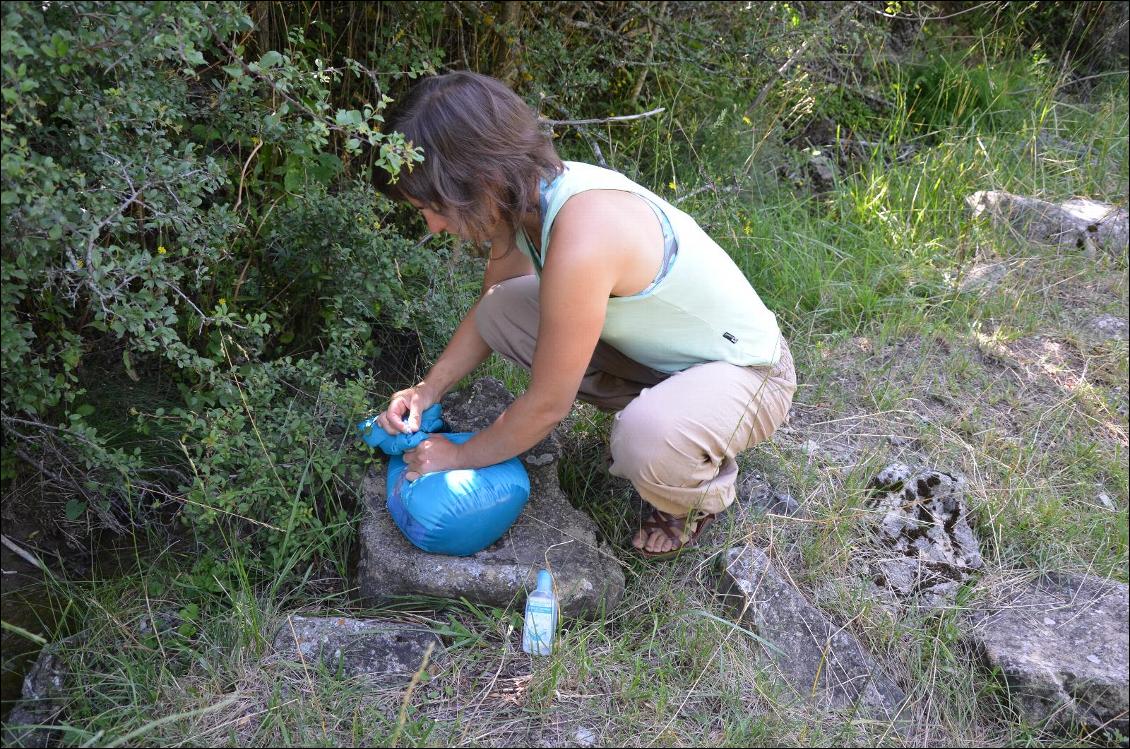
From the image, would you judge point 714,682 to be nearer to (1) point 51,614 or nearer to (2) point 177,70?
(1) point 51,614

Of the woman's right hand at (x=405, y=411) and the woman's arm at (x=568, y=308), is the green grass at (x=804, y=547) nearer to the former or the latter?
the woman's right hand at (x=405, y=411)

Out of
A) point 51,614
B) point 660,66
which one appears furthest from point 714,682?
point 660,66

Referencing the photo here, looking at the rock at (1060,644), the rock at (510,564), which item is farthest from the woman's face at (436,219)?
the rock at (1060,644)

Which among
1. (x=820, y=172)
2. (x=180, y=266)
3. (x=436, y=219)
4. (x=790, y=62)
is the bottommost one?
(x=820, y=172)

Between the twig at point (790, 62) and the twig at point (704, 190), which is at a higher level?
the twig at point (790, 62)

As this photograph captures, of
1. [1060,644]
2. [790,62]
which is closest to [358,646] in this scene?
[1060,644]

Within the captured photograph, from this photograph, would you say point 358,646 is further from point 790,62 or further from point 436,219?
point 790,62

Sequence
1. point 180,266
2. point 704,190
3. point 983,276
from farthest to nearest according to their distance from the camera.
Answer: point 704,190 < point 983,276 < point 180,266

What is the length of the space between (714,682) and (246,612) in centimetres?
114

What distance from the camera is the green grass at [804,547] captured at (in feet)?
6.70

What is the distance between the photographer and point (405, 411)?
2.54 metres

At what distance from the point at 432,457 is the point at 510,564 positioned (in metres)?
0.34

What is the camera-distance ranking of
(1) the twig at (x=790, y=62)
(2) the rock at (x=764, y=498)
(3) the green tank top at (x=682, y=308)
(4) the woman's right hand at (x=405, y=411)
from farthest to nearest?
(1) the twig at (x=790, y=62) < (2) the rock at (x=764, y=498) < (4) the woman's right hand at (x=405, y=411) < (3) the green tank top at (x=682, y=308)

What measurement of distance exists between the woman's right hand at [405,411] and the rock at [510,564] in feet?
0.74
